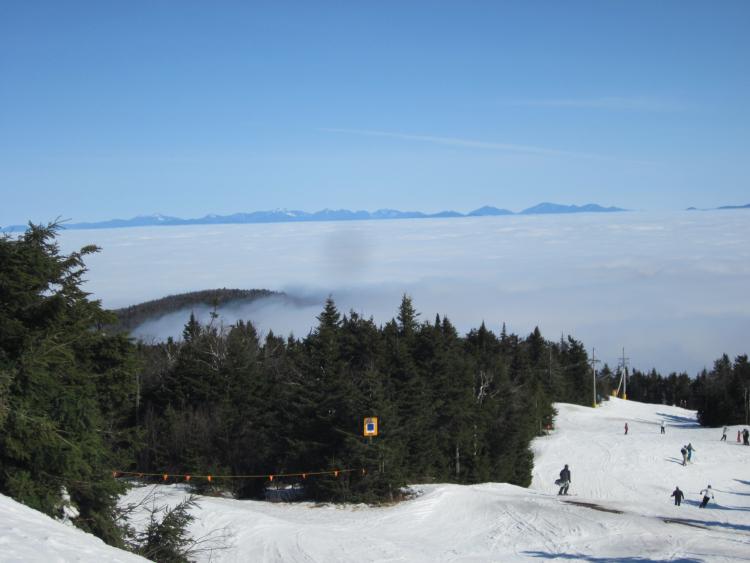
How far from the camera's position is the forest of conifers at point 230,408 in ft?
45.2

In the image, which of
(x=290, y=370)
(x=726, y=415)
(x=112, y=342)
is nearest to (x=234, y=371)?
(x=290, y=370)

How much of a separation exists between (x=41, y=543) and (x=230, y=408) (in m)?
29.2

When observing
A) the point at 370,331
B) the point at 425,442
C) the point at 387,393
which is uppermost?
the point at 370,331

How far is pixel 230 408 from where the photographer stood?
37906 millimetres

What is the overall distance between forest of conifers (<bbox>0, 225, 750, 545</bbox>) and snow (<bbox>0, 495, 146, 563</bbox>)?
233 centimetres

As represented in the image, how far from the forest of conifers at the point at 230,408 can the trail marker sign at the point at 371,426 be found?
49cm

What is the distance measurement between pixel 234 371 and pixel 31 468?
27.1 metres

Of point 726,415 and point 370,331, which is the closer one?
point 370,331

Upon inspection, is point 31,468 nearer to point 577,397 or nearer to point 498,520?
point 498,520

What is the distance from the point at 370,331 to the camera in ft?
142

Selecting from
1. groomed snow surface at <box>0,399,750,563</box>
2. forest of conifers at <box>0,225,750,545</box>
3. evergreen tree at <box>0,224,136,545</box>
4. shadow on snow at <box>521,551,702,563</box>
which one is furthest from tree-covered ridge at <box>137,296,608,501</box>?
evergreen tree at <box>0,224,136,545</box>

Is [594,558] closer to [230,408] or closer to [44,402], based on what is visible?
[44,402]

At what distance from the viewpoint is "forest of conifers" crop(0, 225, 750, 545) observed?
1379cm

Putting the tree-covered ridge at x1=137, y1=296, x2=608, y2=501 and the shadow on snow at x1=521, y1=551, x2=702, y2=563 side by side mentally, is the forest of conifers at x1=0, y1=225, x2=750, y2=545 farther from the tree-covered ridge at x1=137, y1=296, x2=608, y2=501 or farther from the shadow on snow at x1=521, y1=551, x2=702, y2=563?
the shadow on snow at x1=521, y1=551, x2=702, y2=563
